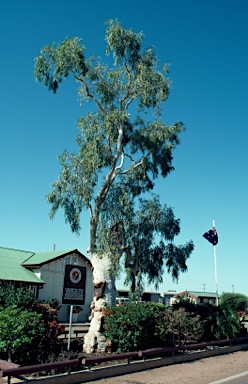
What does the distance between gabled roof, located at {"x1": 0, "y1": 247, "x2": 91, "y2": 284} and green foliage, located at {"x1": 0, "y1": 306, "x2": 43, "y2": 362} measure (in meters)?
18.8

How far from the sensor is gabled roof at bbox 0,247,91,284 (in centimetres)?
2870

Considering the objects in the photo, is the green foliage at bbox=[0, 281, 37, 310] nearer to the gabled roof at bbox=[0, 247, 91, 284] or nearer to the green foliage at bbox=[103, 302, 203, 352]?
the green foliage at bbox=[103, 302, 203, 352]

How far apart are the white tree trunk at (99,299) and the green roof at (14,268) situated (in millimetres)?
15219

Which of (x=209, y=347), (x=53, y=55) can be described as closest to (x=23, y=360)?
(x=209, y=347)

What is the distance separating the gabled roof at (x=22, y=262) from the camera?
28.7m

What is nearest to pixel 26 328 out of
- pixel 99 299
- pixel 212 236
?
pixel 99 299

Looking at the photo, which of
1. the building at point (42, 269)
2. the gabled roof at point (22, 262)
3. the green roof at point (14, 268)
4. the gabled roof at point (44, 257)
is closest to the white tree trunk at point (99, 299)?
the green roof at point (14, 268)

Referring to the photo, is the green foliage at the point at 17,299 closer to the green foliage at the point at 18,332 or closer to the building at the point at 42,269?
the green foliage at the point at 18,332

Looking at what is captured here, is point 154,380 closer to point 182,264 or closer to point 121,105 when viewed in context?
point 121,105

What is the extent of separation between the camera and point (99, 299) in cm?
1391

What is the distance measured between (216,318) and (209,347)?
1.74m

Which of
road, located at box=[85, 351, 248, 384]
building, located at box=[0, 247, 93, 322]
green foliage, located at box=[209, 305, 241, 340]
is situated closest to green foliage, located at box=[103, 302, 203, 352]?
road, located at box=[85, 351, 248, 384]

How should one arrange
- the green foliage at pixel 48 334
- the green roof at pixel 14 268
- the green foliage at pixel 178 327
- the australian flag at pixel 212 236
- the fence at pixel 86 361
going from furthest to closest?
the green roof at pixel 14 268
the australian flag at pixel 212 236
the green foliage at pixel 178 327
the green foliage at pixel 48 334
the fence at pixel 86 361

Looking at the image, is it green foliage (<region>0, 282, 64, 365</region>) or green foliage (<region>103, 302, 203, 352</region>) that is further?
green foliage (<region>103, 302, 203, 352</region>)
